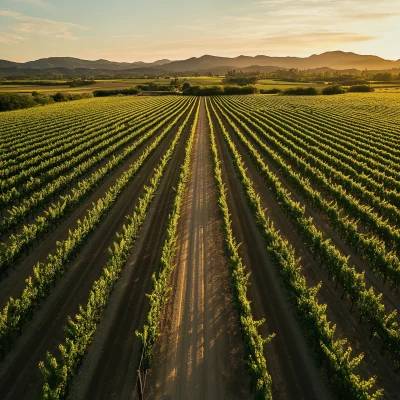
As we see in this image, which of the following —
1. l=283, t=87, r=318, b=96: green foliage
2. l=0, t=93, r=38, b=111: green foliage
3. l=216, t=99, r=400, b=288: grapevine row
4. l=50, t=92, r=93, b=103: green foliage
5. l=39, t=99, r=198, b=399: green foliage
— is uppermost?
l=283, t=87, r=318, b=96: green foliage

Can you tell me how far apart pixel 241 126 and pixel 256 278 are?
171ft

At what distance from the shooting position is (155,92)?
18250 centimetres

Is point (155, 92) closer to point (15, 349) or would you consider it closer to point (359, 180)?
point (359, 180)

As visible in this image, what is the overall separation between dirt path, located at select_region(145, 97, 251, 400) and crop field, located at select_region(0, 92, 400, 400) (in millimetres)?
70

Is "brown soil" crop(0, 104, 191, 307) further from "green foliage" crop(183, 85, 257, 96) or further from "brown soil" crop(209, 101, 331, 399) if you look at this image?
"green foliage" crop(183, 85, 257, 96)

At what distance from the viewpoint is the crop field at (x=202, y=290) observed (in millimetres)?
13586

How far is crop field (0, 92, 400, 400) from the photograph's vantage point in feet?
44.6

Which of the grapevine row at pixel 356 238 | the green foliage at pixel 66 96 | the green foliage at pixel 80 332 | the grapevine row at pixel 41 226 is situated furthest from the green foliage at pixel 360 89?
the green foliage at pixel 80 332

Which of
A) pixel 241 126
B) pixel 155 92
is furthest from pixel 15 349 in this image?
pixel 155 92

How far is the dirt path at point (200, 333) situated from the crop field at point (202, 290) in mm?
70

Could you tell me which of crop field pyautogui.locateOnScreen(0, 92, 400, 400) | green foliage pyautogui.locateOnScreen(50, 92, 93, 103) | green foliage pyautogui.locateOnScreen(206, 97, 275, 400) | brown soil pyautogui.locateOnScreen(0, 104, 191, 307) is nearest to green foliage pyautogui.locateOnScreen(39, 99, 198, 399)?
crop field pyautogui.locateOnScreen(0, 92, 400, 400)

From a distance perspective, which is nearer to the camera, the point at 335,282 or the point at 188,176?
the point at 335,282

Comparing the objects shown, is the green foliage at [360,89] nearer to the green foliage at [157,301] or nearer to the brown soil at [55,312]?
the brown soil at [55,312]

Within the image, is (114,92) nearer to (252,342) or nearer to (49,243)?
(49,243)
